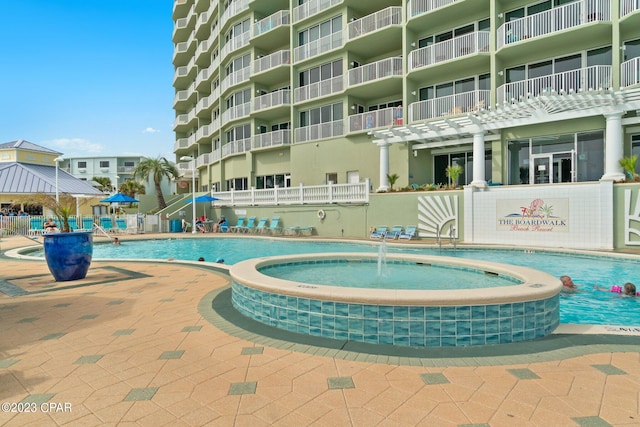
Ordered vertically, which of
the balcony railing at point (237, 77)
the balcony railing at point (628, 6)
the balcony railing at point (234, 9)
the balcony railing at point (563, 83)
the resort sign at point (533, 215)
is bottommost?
the resort sign at point (533, 215)

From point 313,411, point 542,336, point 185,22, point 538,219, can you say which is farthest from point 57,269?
point 185,22

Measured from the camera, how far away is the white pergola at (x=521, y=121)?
538 inches

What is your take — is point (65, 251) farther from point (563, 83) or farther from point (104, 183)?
point (104, 183)

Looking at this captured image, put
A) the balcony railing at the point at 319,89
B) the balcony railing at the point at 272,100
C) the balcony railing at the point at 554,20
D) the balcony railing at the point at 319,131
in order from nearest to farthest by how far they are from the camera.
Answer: the balcony railing at the point at 554,20, the balcony railing at the point at 319,89, the balcony railing at the point at 319,131, the balcony railing at the point at 272,100

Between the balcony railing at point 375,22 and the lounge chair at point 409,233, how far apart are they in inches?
451

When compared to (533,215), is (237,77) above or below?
above

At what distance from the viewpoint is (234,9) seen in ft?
92.6

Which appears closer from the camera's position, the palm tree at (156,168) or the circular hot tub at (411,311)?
the circular hot tub at (411,311)

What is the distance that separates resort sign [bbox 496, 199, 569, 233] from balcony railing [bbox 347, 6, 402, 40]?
11867 millimetres

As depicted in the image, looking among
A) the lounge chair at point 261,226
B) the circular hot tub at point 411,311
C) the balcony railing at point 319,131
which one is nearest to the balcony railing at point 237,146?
the balcony railing at point 319,131

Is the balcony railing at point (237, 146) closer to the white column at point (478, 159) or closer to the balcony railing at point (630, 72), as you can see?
the white column at point (478, 159)

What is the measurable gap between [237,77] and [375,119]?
41.1ft

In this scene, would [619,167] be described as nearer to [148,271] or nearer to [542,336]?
[542,336]

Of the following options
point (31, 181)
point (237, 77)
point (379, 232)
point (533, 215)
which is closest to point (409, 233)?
point (379, 232)
